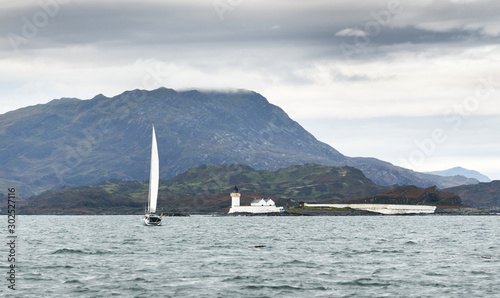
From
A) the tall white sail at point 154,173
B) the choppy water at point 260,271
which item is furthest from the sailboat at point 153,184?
the choppy water at point 260,271

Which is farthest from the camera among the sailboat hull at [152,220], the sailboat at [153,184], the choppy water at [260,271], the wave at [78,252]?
the sailboat hull at [152,220]

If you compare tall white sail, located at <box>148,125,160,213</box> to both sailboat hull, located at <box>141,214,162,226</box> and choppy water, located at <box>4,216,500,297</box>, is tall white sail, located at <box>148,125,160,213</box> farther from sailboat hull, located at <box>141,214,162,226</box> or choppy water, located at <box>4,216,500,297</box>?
choppy water, located at <box>4,216,500,297</box>

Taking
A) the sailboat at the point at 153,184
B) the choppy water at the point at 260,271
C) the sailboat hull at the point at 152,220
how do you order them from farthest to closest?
the sailboat hull at the point at 152,220 < the sailboat at the point at 153,184 < the choppy water at the point at 260,271

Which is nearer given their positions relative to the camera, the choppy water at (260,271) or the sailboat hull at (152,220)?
the choppy water at (260,271)

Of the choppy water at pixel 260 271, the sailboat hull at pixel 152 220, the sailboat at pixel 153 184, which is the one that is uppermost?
the sailboat at pixel 153 184

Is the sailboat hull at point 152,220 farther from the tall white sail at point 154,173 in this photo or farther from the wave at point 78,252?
the wave at point 78,252

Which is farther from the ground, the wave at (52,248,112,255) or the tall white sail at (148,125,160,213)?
the tall white sail at (148,125,160,213)

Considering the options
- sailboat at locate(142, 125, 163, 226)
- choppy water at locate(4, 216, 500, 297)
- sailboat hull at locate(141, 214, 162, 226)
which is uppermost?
sailboat at locate(142, 125, 163, 226)

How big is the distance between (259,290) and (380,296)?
1007cm

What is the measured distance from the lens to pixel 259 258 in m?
78.7

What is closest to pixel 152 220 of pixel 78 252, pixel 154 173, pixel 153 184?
pixel 153 184

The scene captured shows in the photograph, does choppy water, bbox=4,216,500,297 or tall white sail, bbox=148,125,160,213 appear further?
tall white sail, bbox=148,125,160,213

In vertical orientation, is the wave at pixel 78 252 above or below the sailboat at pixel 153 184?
below

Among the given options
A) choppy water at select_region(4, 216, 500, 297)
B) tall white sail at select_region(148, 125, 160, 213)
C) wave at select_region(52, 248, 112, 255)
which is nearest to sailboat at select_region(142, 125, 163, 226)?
tall white sail at select_region(148, 125, 160, 213)
